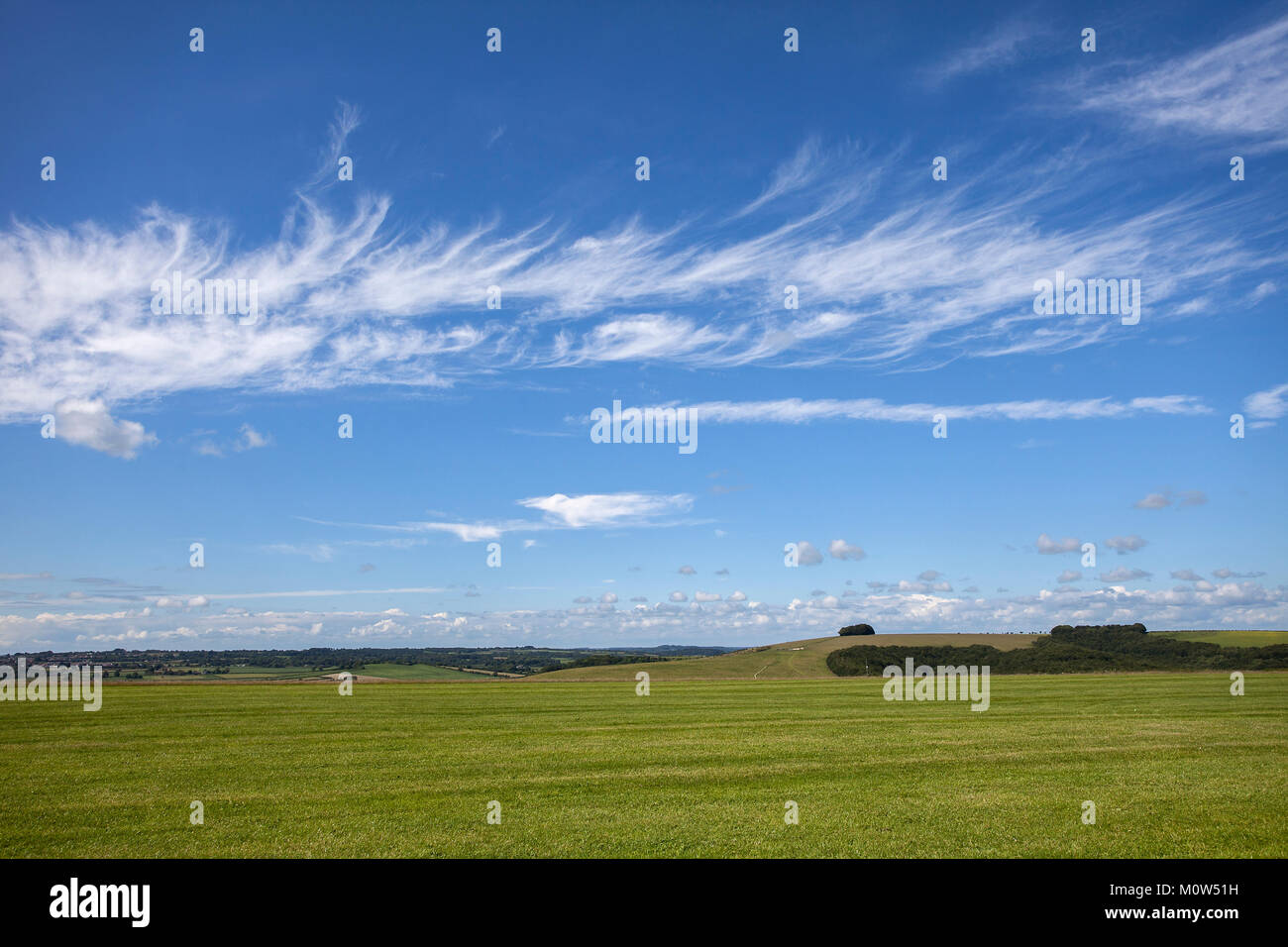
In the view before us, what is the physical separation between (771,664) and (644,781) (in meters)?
69.4

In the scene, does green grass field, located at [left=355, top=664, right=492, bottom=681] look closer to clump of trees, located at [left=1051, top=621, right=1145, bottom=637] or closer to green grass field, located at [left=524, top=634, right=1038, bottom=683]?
green grass field, located at [left=524, top=634, right=1038, bottom=683]

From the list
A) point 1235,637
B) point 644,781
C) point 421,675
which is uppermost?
point 644,781

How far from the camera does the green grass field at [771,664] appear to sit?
247 feet

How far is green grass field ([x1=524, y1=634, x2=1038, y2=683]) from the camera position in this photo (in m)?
75.3

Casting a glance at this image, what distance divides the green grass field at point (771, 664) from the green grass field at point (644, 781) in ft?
124

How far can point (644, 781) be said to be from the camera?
19.4m

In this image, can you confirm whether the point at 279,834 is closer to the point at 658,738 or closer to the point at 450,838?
the point at 450,838

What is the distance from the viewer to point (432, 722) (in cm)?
3269

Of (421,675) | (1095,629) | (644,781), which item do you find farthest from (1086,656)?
(644,781)

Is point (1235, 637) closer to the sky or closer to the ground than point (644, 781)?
closer to the ground

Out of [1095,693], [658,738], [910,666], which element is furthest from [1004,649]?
[658,738]

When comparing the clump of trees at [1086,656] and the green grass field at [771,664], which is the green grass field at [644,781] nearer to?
the green grass field at [771,664]

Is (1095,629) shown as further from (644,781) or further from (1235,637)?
(644,781)
